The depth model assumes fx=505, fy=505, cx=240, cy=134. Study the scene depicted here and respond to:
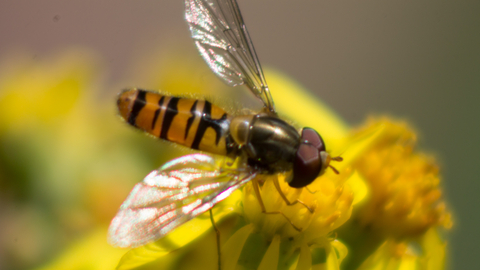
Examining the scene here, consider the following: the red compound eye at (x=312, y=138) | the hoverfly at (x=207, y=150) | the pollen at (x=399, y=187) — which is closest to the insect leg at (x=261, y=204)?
the hoverfly at (x=207, y=150)

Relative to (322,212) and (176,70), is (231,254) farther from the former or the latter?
(176,70)

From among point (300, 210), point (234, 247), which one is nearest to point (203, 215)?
point (234, 247)

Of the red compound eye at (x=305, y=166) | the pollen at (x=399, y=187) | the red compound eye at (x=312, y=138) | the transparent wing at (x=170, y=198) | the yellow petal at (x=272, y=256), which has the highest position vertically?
the transparent wing at (x=170, y=198)

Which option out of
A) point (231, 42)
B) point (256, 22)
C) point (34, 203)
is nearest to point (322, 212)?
point (231, 42)

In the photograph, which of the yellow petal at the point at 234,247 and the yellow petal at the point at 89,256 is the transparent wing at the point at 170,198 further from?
the yellow petal at the point at 89,256

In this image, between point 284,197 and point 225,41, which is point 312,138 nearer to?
point 284,197

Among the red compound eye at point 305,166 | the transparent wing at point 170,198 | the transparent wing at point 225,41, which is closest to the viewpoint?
the transparent wing at point 170,198

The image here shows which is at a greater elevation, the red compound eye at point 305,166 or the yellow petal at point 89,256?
the red compound eye at point 305,166

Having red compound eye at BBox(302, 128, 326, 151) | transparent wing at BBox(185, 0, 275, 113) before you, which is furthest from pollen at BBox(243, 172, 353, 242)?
transparent wing at BBox(185, 0, 275, 113)
